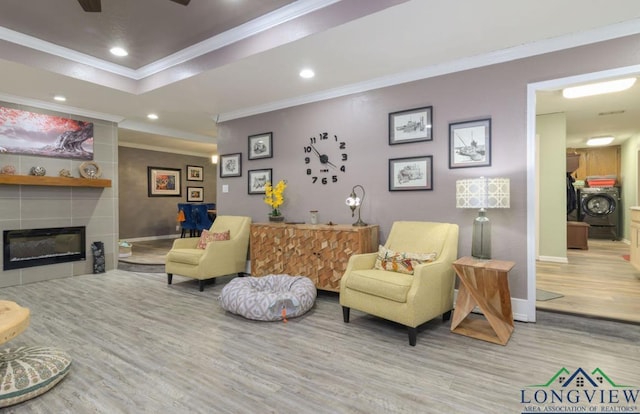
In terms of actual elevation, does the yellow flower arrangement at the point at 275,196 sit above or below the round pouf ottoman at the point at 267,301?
above

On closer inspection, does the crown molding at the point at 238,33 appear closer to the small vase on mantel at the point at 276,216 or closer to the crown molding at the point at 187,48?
the crown molding at the point at 187,48

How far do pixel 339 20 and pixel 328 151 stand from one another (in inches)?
71.4

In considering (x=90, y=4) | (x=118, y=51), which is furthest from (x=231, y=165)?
(x=90, y=4)

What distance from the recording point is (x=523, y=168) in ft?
10.00

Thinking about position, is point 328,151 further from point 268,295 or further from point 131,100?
point 131,100

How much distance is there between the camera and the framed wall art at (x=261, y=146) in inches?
190

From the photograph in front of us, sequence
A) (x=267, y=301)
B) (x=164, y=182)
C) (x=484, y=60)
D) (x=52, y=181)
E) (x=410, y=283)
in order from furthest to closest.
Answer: (x=164, y=182) < (x=52, y=181) < (x=484, y=60) < (x=267, y=301) < (x=410, y=283)

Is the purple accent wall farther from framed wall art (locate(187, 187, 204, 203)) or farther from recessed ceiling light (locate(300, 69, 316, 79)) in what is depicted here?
framed wall art (locate(187, 187, 204, 203))

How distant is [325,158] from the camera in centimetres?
429

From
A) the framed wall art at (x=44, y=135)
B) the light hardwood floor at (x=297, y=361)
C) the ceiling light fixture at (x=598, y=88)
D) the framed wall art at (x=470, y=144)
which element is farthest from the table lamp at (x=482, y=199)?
the framed wall art at (x=44, y=135)

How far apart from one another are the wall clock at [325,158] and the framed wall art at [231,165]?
4.12 ft

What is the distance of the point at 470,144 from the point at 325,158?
67.5 inches

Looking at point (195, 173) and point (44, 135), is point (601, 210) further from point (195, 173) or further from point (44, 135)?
point (44, 135)

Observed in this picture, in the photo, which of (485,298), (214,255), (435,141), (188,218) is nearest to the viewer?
(485,298)
